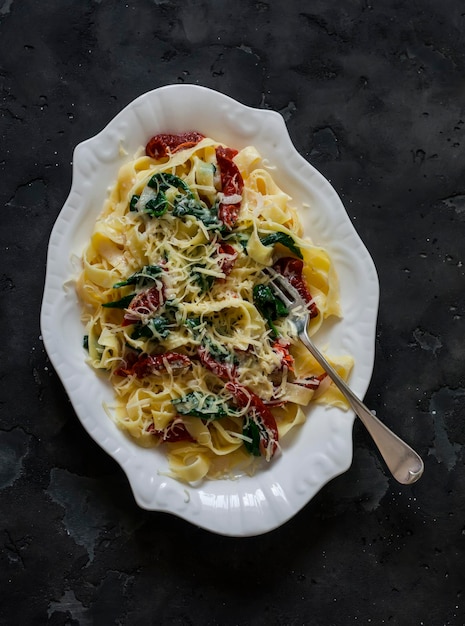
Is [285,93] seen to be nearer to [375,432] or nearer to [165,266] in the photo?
[165,266]

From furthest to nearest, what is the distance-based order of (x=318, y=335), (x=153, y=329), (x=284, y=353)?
(x=318, y=335), (x=284, y=353), (x=153, y=329)

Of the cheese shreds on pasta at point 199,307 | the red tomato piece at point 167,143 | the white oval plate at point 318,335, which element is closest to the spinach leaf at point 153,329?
the cheese shreds on pasta at point 199,307

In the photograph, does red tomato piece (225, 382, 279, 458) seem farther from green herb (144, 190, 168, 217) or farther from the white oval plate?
green herb (144, 190, 168, 217)

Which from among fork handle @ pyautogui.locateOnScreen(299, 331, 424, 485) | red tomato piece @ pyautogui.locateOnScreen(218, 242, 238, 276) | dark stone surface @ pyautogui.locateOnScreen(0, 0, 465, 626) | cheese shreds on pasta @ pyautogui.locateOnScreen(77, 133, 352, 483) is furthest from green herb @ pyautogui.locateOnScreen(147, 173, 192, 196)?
fork handle @ pyautogui.locateOnScreen(299, 331, 424, 485)

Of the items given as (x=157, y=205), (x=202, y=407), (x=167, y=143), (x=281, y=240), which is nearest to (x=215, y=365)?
(x=202, y=407)

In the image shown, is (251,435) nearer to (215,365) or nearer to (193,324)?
(215,365)

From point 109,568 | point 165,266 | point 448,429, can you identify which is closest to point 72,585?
point 109,568

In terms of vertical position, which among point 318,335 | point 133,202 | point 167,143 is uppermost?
point 167,143
